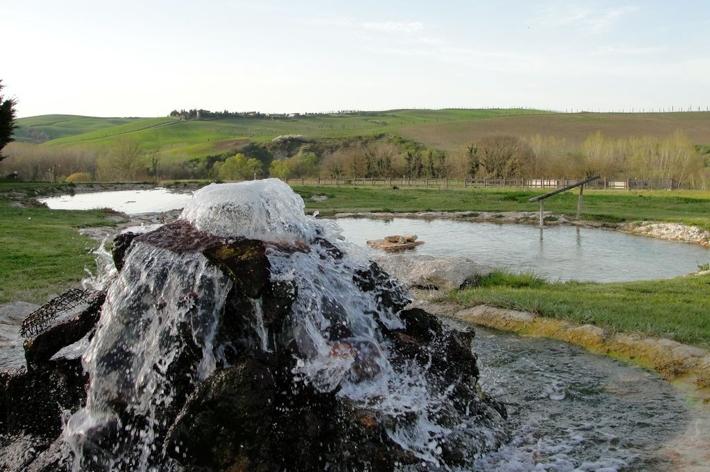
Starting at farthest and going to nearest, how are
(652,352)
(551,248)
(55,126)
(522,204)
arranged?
1. (55,126)
2. (522,204)
3. (551,248)
4. (652,352)

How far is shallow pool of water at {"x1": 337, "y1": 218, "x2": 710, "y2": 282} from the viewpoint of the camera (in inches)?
698

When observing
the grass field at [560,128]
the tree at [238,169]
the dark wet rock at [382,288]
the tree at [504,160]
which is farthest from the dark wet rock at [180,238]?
the grass field at [560,128]

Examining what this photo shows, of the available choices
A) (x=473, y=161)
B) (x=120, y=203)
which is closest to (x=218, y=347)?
(x=120, y=203)

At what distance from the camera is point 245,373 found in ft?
17.0

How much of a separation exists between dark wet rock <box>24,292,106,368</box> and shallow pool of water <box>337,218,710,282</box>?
1233 centimetres

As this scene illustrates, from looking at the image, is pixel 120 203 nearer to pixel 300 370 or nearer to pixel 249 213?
pixel 249 213

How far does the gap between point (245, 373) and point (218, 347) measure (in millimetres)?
704

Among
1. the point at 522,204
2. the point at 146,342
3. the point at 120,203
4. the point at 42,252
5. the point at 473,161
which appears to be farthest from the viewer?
the point at 473,161

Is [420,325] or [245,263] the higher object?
[245,263]

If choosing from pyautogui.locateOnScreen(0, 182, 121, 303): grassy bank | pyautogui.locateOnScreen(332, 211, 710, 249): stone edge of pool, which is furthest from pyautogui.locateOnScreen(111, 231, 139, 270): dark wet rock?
pyautogui.locateOnScreen(332, 211, 710, 249): stone edge of pool

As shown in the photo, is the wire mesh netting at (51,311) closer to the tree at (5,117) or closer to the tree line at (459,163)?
the tree at (5,117)

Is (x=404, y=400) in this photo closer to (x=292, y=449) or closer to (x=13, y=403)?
(x=292, y=449)

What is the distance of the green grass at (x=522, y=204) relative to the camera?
29.7 metres

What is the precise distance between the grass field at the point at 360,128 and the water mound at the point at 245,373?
87.3 metres
